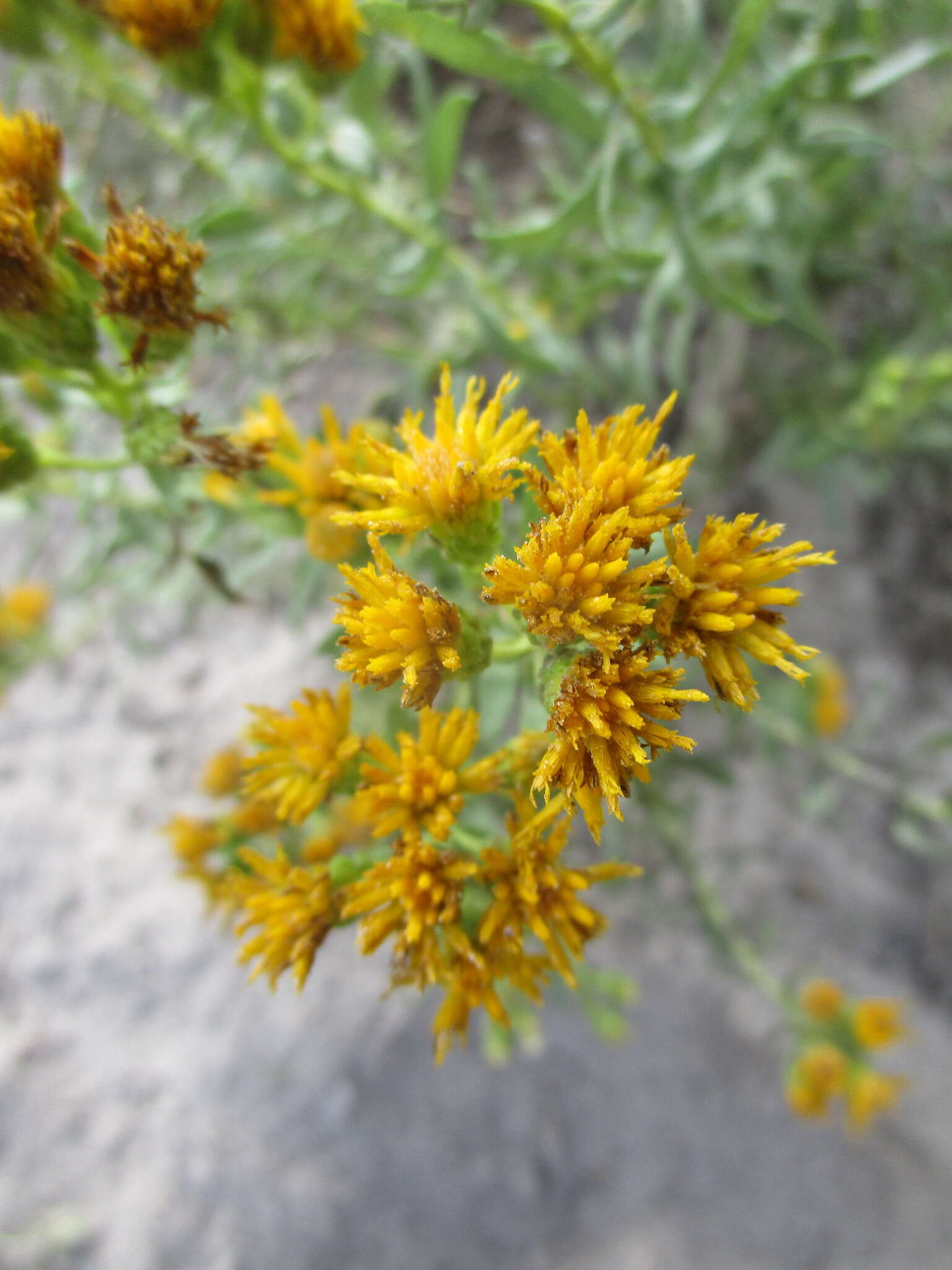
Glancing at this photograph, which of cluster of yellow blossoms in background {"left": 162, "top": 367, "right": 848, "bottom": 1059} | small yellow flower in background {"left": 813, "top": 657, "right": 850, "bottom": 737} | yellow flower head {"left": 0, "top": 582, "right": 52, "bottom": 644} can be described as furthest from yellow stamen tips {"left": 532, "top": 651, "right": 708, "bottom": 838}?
yellow flower head {"left": 0, "top": 582, "right": 52, "bottom": 644}

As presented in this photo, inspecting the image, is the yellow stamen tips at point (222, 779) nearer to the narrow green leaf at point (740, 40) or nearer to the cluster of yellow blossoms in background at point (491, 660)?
the cluster of yellow blossoms in background at point (491, 660)

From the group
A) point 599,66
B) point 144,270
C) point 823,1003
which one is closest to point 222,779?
point 144,270

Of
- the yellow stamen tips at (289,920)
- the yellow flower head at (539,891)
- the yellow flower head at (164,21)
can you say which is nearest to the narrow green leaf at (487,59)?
the yellow flower head at (164,21)

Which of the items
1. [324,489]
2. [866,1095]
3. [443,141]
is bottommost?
[866,1095]

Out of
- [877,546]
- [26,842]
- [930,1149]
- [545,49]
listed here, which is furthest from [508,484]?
[930,1149]

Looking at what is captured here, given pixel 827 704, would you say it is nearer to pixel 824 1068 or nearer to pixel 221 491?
pixel 824 1068

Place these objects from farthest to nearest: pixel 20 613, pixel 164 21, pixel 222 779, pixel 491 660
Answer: pixel 20 613 < pixel 222 779 < pixel 164 21 < pixel 491 660

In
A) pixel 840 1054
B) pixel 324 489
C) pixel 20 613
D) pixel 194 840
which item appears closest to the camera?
pixel 324 489
